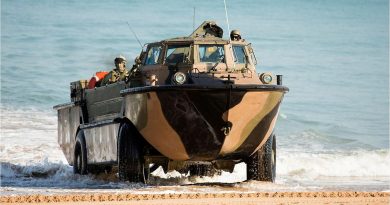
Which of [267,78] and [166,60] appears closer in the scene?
[267,78]

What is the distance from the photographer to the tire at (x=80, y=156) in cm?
1736

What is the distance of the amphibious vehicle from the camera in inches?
544

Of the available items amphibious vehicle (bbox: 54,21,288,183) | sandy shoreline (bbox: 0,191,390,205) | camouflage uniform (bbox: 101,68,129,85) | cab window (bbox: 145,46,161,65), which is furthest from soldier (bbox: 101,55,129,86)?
sandy shoreline (bbox: 0,191,390,205)

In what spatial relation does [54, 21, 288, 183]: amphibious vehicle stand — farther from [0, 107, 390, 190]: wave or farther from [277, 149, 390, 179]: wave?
[277, 149, 390, 179]: wave

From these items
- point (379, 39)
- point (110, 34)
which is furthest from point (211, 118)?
point (379, 39)

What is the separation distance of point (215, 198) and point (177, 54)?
3.56m

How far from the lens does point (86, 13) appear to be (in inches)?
2062

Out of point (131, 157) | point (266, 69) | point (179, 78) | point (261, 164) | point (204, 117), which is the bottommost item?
point (261, 164)

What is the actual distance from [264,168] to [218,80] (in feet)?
5.35

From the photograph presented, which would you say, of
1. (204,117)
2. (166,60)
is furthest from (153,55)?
(204,117)

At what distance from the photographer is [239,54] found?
15.2 m

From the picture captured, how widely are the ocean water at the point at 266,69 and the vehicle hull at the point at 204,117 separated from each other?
2.21 feet

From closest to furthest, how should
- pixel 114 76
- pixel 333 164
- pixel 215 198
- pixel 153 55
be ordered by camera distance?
pixel 215 198, pixel 153 55, pixel 114 76, pixel 333 164

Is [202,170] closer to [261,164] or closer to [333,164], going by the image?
[261,164]
